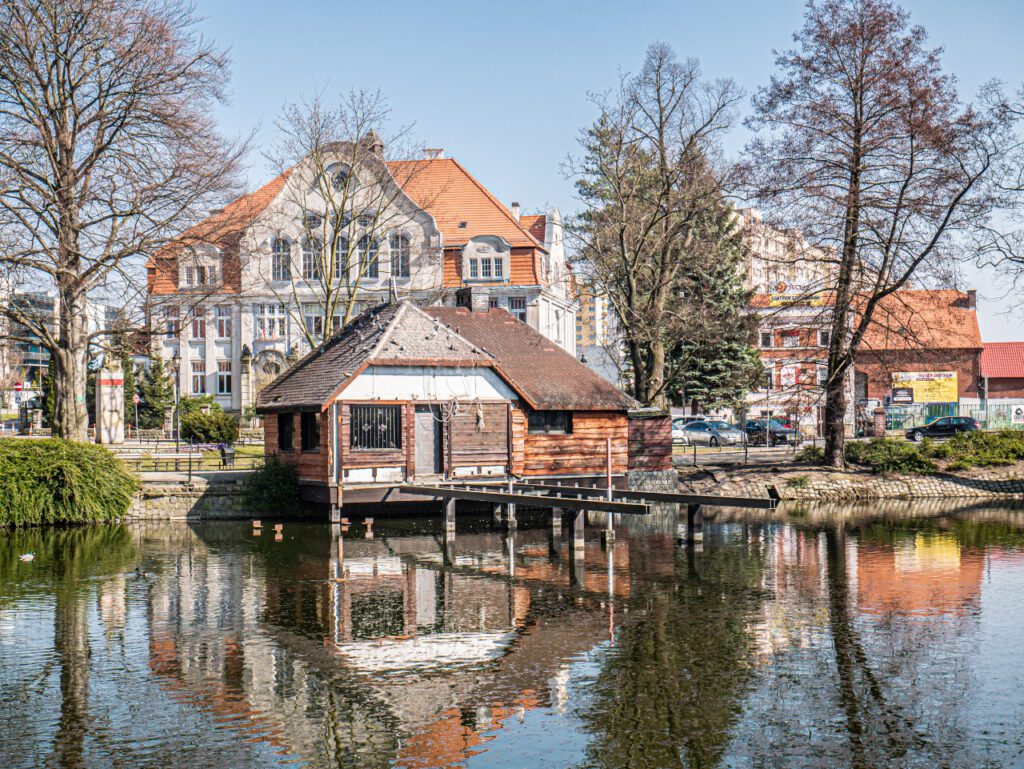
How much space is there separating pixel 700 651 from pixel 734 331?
86.7ft

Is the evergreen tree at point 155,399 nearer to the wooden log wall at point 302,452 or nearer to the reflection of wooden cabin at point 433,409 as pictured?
the wooden log wall at point 302,452

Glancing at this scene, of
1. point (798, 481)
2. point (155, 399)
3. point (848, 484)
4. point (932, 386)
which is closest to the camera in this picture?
point (798, 481)

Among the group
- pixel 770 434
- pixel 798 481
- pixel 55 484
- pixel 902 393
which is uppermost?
pixel 902 393

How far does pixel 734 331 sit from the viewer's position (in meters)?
40.2

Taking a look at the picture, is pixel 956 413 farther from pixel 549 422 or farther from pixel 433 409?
pixel 433 409

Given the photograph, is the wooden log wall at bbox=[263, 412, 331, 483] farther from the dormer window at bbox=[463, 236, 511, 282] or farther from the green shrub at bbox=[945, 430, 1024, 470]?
the dormer window at bbox=[463, 236, 511, 282]

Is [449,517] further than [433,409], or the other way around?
[433,409]

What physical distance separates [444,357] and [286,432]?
5449 millimetres

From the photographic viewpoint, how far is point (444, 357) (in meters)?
30.4

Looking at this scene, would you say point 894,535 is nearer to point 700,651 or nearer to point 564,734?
point 700,651

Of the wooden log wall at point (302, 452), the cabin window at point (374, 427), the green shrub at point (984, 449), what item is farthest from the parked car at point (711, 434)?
the cabin window at point (374, 427)

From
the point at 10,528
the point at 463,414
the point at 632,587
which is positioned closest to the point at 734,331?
the point at 463,414

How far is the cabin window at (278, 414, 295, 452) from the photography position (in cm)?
3180

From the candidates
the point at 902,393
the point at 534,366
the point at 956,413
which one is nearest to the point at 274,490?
the point at 534,366
